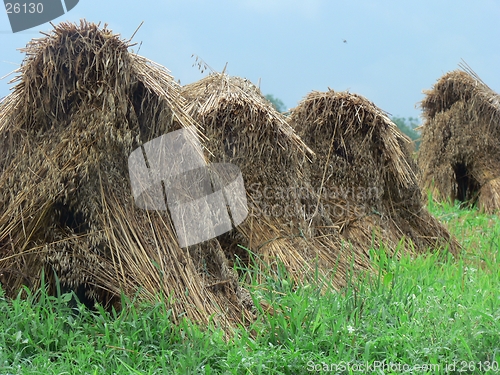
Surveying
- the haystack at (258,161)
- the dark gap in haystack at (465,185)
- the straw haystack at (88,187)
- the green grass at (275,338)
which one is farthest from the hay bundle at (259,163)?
the dark gap in haystack at (465,185)

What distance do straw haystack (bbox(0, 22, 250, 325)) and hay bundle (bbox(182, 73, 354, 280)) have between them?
54.4 inches

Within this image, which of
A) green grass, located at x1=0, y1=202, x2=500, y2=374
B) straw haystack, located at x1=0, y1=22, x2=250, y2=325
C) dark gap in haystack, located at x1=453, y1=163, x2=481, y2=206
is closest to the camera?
green grass, located at x1=0, y1=202, x2=500, y2=374

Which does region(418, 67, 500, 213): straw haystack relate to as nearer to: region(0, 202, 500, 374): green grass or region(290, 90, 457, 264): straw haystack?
region(290, 90, 457, 264): straw haystack

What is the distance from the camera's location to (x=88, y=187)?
3.88 meters

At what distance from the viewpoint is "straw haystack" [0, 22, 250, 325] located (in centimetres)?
382

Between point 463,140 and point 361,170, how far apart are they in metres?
4.77

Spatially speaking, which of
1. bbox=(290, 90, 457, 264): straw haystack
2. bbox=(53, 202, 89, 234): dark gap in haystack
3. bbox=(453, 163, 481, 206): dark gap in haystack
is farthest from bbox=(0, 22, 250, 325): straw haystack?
bbox=(453, 163, 481, 206): dark gap in haystack

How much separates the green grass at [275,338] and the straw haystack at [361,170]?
7.61 ft

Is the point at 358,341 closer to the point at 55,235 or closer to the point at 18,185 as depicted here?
the point at 55,235

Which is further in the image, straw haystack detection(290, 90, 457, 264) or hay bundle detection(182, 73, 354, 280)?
straw haystack detection(290, 90, 457, 264)

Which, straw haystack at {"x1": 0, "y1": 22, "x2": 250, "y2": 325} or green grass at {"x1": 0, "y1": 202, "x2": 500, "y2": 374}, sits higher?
straw haystack at {"x1": 0, "y1": 22, "x2": 250, "y2": 325}

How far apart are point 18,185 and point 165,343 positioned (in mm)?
1556

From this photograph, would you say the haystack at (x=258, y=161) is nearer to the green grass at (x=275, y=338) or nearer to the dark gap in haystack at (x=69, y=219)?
the green grass at (x=275, y=338)

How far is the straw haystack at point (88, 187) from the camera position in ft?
12.5
